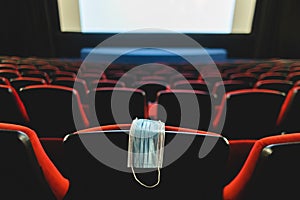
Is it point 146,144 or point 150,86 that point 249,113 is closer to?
point 150,86

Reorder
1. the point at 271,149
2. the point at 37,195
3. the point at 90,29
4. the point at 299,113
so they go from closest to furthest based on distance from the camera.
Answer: the point at 271,149
the point at 37,195
the point at 299,113
the point at 90,29

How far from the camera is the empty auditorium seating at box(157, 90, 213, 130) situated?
83.2 inches

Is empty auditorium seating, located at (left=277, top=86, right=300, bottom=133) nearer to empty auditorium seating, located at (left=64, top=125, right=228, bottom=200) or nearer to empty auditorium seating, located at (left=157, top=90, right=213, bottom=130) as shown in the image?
empty auditorium seating, located at (left=157, top=90, right=213, bottom=130)

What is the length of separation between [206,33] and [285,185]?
8020 mm

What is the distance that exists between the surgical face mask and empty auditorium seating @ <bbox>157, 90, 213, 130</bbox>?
3.29 feet

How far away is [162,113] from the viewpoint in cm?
238

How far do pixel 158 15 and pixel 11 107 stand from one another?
6.80 meters

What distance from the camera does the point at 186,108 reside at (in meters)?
2.13

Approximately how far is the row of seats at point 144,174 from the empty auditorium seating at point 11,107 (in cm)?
102

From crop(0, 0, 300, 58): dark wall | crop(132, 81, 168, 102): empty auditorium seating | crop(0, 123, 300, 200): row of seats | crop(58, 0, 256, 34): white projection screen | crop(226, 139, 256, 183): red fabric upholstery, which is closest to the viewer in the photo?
crop(0, 123, 300, 200): row of seats

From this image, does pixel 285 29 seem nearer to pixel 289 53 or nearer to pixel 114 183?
pixel 289 53

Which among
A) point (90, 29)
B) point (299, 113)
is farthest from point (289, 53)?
point (299, 113)

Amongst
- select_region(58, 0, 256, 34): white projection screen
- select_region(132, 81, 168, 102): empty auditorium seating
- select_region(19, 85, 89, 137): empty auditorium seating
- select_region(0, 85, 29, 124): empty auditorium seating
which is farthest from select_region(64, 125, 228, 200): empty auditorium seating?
select_region(58, 0, 256, 34): white projection screen

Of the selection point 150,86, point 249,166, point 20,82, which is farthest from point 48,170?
point 150,86
